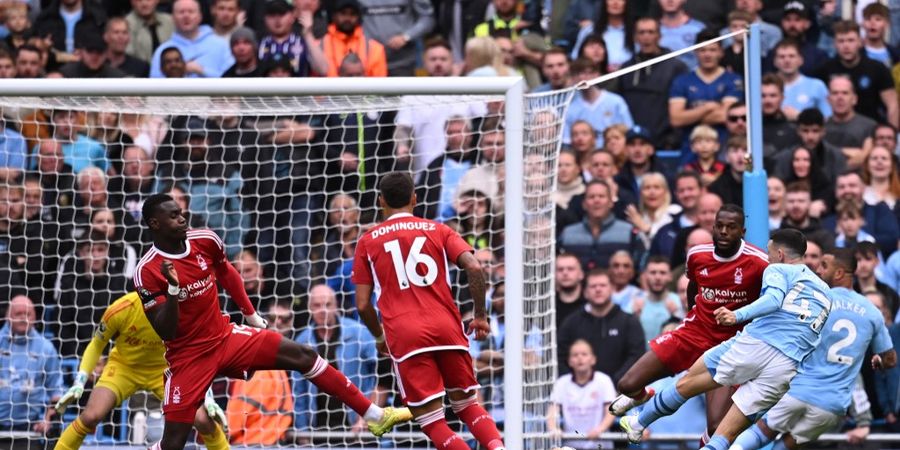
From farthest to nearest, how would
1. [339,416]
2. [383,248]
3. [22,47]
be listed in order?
[22,47] < [339,416] < [383,248]

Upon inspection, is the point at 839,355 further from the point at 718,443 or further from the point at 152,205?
the point at 152,205

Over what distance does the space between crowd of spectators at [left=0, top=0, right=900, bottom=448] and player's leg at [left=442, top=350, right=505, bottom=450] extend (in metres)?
2.46

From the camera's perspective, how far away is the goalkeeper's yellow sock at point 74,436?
35.1 ft

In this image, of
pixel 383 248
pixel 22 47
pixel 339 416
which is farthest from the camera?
pixel 22 47

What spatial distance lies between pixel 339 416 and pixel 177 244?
3.56 metres

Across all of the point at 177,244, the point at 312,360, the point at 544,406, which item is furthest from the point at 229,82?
the point at 544,406

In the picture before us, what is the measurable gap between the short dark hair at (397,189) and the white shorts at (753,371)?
2187 mm

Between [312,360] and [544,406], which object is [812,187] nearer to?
[544,406]

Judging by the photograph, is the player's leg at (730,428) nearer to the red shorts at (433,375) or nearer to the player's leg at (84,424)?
the red shorts at (433,375)

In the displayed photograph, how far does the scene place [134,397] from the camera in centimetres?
1326

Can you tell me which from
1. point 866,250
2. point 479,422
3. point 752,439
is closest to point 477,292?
point 479,422

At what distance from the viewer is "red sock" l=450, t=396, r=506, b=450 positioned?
9.57m

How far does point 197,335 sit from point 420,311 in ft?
4.76

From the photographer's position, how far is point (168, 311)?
9.52 m
